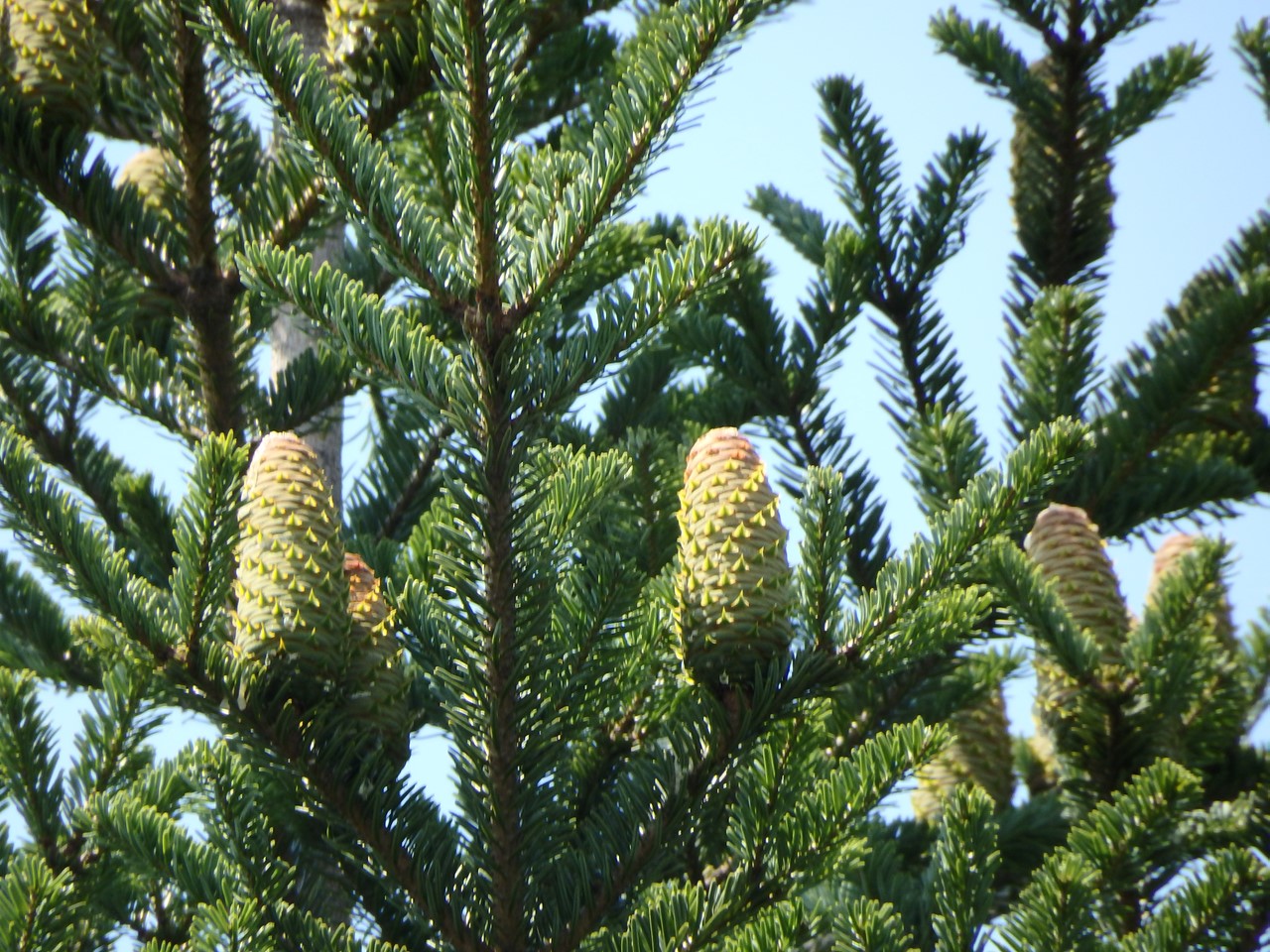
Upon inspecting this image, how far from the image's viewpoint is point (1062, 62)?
3459 millimetres

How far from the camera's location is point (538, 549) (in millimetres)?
1729

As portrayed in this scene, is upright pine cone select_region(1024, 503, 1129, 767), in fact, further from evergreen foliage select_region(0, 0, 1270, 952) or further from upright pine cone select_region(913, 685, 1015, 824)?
upright pine cone select_region(913, 685, 1015, 824)

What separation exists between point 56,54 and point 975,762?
89.4 inches

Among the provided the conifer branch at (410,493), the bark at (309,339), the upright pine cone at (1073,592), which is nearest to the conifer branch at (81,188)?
the bark at (309,339)

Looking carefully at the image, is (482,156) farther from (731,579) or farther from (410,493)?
(410,493)

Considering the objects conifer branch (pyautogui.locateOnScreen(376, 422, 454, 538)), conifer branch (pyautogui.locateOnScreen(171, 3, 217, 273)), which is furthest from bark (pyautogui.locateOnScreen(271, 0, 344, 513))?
conifer branch (pyautogui.locateOnScreen(171, 3, 217, 273))

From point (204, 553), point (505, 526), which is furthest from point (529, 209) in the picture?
point (204, 553)

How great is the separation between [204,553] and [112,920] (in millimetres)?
927

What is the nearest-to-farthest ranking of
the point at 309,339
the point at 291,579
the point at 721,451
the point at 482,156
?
the point at 482,156 < the point at 291,579 < the point at 721,451 < the point at 309,339

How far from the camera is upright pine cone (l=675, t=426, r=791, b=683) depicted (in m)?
1.82

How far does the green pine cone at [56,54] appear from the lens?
2.50 m

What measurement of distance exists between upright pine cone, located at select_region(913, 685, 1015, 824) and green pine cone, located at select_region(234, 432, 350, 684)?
6.05 ft

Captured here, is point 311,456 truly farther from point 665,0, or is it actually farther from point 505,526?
point 665,0

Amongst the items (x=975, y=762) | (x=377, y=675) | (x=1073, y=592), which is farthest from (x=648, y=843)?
(x=975, y=762)
